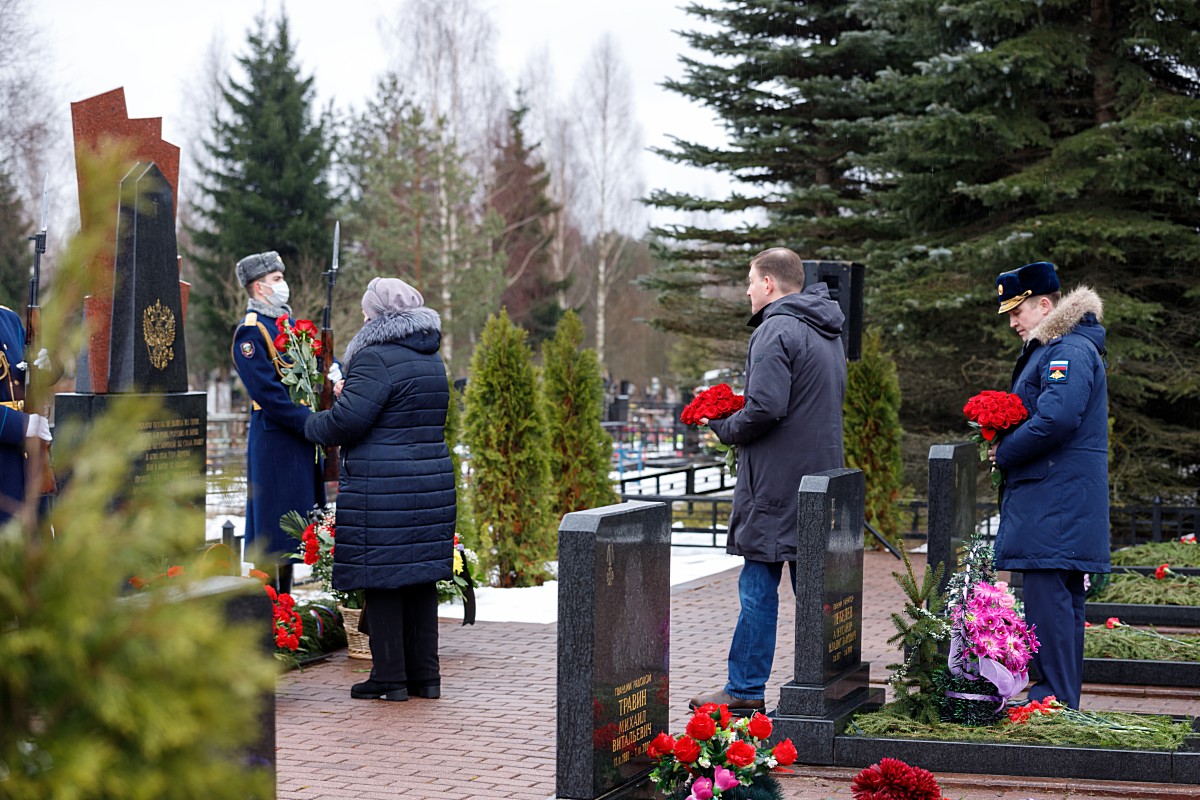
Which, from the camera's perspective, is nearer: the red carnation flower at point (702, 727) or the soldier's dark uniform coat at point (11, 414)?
the red carnation flower at point (702, 727)

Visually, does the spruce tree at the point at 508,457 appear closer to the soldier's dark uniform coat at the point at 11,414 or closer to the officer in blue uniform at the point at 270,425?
the officer in blue uniform at the point at 270,425

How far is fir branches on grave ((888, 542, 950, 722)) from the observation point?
6.30 m

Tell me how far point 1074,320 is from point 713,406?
177 cm

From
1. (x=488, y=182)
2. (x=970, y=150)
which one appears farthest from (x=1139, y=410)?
(x=488, y=182)

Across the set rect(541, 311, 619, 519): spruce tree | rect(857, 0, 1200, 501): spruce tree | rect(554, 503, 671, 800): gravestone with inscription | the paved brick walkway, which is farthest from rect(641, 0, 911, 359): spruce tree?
rect(554, 503, 671, 800): gravestone with inscription

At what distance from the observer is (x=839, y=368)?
6793mm

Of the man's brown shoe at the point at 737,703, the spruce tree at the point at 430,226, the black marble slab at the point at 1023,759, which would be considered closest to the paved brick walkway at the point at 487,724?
the black marble slab at the point at 1023,759

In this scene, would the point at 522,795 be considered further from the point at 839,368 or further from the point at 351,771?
the point at 839,368

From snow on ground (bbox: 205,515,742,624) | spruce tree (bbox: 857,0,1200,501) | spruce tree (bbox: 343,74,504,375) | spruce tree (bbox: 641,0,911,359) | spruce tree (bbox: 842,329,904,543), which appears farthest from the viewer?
spruce tree (bbox: 343,74,504,375)

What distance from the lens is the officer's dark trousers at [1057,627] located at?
6406 mm

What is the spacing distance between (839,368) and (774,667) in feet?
7.81

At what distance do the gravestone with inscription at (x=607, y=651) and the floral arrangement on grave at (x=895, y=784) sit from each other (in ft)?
2.58

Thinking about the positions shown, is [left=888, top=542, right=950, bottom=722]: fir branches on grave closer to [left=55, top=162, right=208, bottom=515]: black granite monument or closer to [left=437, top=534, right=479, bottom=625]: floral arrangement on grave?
[left=437, top=534, right=479, bottom=625]: floral arrangement on grave

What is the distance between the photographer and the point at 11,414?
21.7 feet
